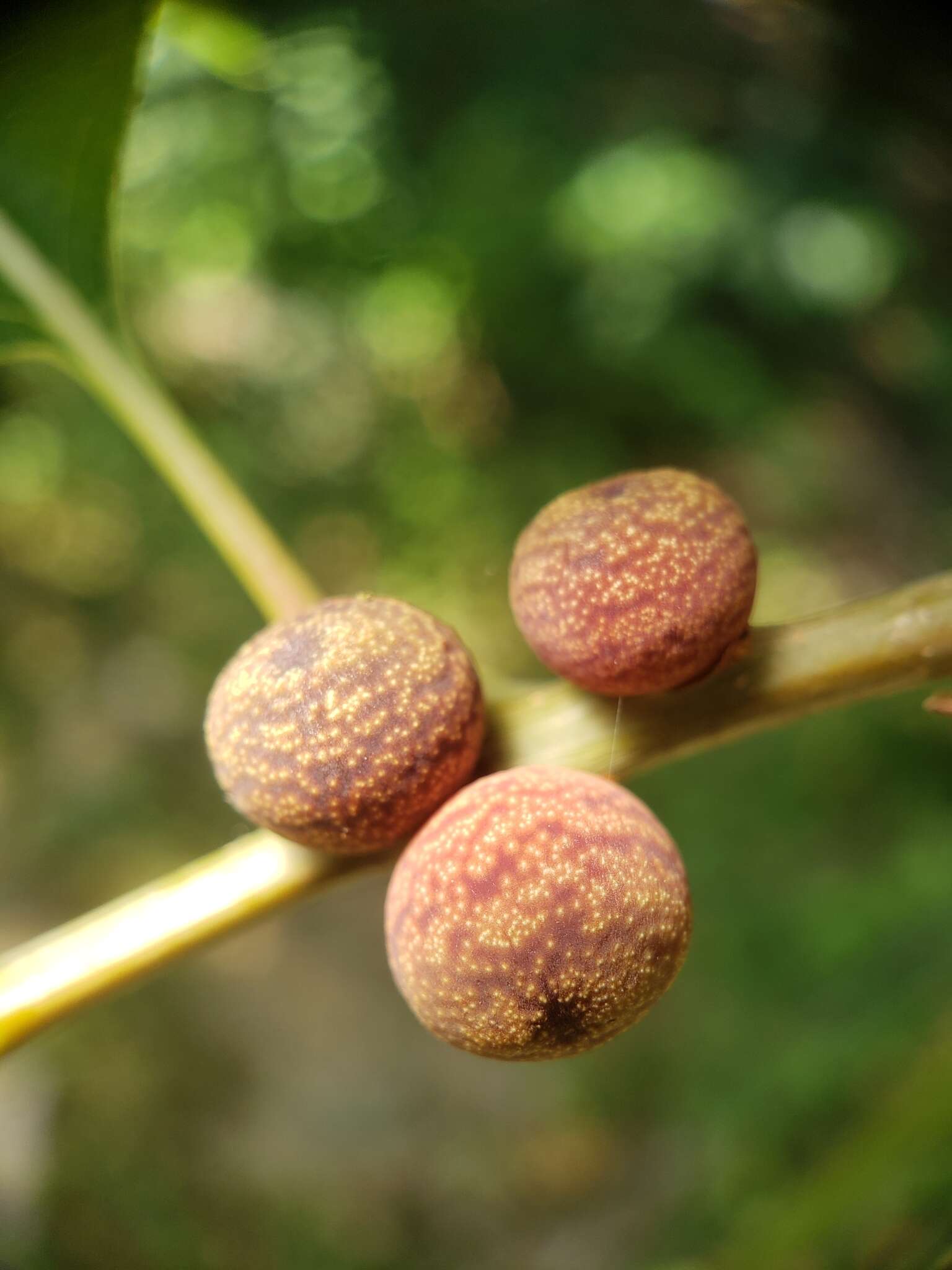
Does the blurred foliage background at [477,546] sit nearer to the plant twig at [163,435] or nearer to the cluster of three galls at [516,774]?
the plant twig at [163,435]

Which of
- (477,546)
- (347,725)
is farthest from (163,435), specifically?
(477,546)

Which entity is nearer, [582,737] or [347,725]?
[347,725]

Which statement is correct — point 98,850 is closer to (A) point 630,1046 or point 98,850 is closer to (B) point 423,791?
(A) point 630,1046

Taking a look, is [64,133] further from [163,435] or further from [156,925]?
[156,925]

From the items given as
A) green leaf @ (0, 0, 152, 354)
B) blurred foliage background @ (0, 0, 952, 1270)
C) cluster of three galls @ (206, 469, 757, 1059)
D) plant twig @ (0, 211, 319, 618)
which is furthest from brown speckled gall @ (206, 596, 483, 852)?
blurred foliage background @ (0, 0, 952, 1270)

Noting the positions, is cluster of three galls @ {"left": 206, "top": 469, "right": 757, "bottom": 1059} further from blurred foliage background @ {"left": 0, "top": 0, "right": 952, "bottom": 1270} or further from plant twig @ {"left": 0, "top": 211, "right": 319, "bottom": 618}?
blurred foliage background @ {"left": 0, "top": 0, "right": 952, "bottom": 1270}

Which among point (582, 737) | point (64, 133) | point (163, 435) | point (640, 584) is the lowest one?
point (582, 737)
